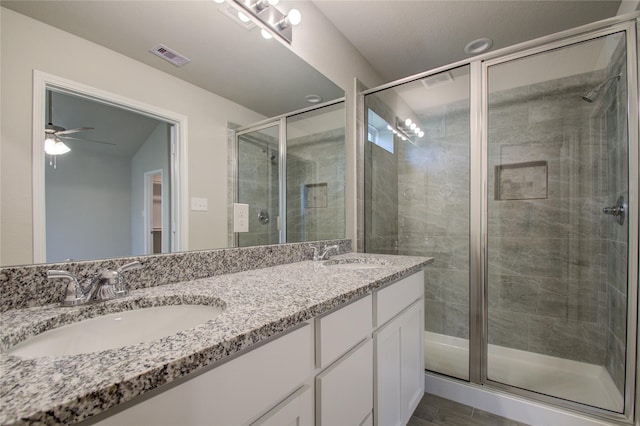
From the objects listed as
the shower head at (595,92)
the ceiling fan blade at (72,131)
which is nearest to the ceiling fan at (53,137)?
the ceiling fan blade at (72,131)

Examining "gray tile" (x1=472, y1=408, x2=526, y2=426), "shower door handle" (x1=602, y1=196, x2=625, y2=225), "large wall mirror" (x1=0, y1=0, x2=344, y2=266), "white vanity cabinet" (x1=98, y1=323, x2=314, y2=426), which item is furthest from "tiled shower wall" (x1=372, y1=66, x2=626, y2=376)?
"white vanity cabinet" (x1=98, y1=323, x2=314, y2=426)

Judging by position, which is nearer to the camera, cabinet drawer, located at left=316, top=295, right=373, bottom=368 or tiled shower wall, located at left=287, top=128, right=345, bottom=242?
cabinet drawer, located at left=316, top=295, right=373, bottom=368

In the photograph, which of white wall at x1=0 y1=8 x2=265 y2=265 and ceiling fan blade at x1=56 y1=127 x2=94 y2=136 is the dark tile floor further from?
ceiling fan blade at x1=56 y1=127 x2=94 y2=136

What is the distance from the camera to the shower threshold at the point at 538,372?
1.58m

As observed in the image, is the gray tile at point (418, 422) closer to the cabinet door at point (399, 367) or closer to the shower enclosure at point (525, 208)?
the cabinet door at point (399, 367)

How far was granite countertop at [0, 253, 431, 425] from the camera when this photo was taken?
32cm

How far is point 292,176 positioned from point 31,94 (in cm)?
108

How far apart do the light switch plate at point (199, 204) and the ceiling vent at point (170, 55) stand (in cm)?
49

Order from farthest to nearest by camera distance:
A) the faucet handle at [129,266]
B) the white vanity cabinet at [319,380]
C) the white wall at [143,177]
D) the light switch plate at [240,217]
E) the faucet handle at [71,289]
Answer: the light switch plate at [240,217]
the white wall at [143,177]
the faucet handle at [129,266]
the faucet handle at [71,289]
the white vanity cabinet at [319,380]

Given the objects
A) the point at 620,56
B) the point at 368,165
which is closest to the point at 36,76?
the point at 368,165

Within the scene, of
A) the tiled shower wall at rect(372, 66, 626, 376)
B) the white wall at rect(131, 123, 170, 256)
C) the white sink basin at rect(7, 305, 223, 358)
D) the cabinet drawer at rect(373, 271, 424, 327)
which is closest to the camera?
the white sink basin at rect(7, 305, 223, 358)

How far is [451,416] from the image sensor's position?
5.23 ft

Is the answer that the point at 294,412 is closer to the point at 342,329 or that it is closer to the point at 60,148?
the point at 342,329

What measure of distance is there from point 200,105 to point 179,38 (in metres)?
0.23
